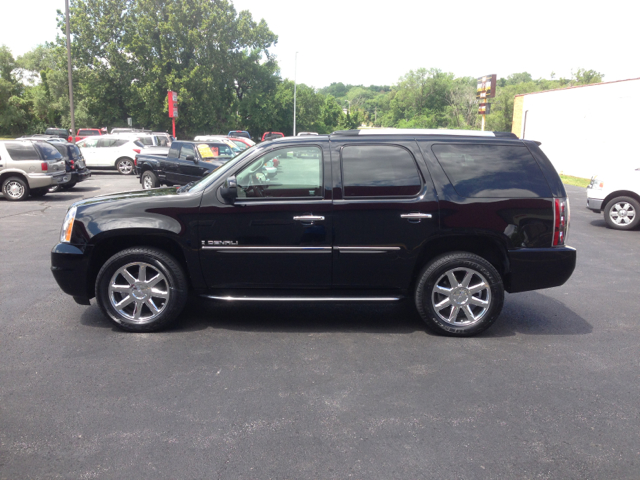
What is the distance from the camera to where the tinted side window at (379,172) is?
523 cm

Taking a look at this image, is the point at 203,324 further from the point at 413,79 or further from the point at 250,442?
the point at 413,79

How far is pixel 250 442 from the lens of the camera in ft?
11.0

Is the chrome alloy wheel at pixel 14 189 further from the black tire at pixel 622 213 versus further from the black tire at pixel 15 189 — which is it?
the black tire at pixel 622 213

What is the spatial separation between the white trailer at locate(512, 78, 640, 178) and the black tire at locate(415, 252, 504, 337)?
21.3 meters

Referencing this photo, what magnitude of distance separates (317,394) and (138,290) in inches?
89.3

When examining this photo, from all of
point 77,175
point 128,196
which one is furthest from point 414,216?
point 77,175

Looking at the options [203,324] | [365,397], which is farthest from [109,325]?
[365,397]

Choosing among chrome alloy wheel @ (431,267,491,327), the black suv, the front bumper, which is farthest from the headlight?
the front bumper

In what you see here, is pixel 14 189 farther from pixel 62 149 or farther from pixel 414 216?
pixel 414 216

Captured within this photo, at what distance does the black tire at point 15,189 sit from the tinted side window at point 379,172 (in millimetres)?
13887

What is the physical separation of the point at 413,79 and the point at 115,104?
2759 inches

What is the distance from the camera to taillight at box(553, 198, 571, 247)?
5273mm

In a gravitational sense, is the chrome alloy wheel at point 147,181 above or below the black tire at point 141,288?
above

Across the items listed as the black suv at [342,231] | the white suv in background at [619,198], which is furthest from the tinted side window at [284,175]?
the white suv in background at [619,198]
